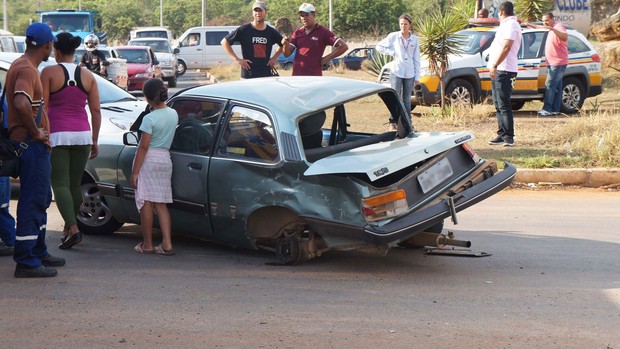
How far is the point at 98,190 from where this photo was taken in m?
8.54

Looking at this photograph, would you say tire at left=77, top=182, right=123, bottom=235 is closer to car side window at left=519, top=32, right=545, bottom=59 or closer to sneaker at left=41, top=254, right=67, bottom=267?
sneaker at left=41, top=254, right=67, bottom=267

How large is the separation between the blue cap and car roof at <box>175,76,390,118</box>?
147cm

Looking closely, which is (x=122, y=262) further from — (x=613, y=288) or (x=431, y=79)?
(x=431, y=79)

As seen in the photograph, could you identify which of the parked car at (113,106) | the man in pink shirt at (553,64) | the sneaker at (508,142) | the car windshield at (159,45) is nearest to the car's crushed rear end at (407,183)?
the parked car at (113,106)

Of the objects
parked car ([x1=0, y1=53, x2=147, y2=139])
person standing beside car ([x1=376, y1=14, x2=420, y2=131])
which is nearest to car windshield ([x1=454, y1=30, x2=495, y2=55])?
person standing beside car ([x1=376, y1=14, x2=420, y2=131])

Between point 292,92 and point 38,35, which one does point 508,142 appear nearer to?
point 292,92

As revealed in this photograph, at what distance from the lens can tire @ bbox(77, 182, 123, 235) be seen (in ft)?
28.1

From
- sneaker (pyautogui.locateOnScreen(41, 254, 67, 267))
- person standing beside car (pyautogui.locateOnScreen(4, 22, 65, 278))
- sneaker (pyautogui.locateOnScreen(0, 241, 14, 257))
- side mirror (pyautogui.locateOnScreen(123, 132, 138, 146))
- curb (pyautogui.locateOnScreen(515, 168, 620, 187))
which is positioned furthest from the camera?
curb (pyautogui.locateOnScreen(515, 168, 620, 187))

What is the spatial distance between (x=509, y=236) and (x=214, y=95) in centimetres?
293

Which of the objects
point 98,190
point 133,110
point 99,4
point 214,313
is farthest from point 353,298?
point 99,4

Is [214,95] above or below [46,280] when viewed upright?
above

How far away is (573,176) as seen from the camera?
1184cm

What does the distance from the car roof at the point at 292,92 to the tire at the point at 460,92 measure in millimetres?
9776

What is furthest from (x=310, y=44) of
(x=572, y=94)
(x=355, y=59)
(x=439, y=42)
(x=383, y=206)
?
(x=355, y=59)
